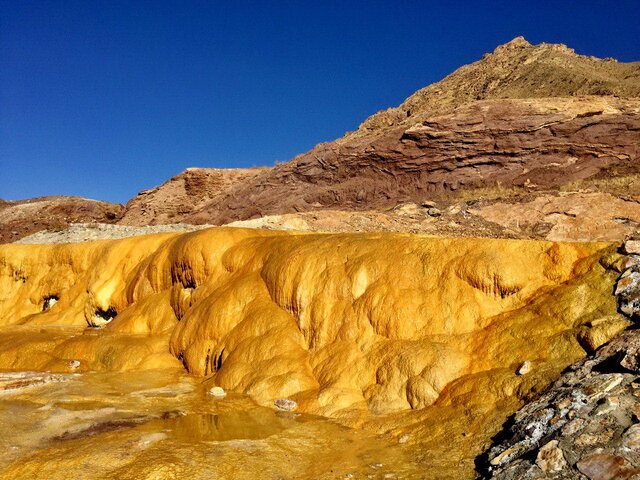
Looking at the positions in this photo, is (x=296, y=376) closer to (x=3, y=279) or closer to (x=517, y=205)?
(x=517, y=205)

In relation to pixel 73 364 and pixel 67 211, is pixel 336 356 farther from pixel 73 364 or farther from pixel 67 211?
pixel 67 211

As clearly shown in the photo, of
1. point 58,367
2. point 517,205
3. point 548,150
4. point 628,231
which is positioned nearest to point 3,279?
point 58,367

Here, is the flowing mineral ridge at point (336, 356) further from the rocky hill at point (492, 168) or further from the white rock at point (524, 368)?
the rocky hill at point (492, 168)

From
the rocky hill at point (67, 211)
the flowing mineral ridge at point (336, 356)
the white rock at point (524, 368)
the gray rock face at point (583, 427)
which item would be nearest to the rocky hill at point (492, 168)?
the flowing mineral ridge at point (336, 356)

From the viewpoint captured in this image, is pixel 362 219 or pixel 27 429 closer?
pixel 27 429

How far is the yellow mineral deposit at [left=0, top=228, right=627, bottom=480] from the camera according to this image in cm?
538

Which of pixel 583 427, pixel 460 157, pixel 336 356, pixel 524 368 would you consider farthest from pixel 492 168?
pixel 583 427

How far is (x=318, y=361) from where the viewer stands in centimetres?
824

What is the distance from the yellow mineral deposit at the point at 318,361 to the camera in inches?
212

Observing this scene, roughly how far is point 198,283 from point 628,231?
51.5 ft

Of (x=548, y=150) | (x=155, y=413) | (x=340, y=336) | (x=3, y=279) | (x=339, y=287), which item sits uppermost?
(x=548, y=150)

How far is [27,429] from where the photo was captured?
6125 millimetres

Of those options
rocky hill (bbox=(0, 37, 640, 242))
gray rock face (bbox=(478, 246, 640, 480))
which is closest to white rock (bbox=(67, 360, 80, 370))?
gray rock face (bbox=(478, 246, 640, 480))

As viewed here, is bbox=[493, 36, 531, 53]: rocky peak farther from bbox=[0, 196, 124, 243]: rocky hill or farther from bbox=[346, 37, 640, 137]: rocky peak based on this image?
bbox=[0, 196, 124, 243]: rocky hill
